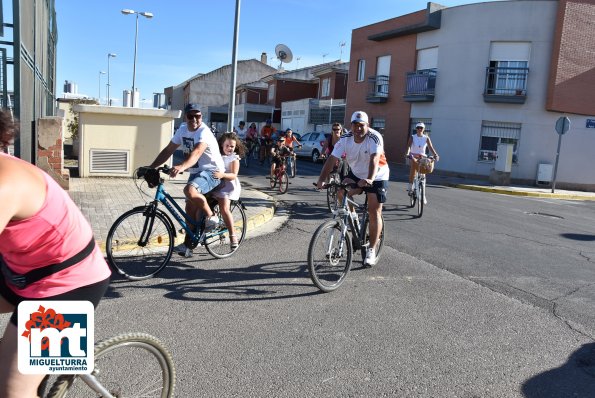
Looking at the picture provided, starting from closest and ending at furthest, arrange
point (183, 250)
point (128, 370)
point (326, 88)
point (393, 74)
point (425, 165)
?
1. point (128, 370)
2. point (183, 250)
3. point (425, 165)
4. point (393, 74)
5. point (326, 88)

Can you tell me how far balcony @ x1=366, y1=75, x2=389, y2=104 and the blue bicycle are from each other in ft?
79.6

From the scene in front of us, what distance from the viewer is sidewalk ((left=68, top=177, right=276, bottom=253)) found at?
305 inches

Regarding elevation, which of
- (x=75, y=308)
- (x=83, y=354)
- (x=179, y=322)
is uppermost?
(x=75, y=308)

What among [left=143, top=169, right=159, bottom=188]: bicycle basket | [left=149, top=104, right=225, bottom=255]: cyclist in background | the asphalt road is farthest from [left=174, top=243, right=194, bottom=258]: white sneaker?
[left=143, top=169, right=159, bottom=188]: bicycle basket

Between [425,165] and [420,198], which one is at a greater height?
[425,165]

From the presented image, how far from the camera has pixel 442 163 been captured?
25047 mm

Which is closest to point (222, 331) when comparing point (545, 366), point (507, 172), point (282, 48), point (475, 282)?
point (545, 366)

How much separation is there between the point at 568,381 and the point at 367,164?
3.22 metres

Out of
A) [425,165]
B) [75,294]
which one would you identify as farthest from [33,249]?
[425,165]

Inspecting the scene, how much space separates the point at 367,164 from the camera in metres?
6.16

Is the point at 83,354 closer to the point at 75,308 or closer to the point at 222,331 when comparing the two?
the point at 75,308

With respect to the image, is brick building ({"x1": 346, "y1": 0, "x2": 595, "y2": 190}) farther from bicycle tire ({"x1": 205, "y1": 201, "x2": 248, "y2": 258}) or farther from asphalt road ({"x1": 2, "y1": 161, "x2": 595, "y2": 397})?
bicycle tire ({"x1": 205, "y1": 201, "x2": 248, "y2": 258})

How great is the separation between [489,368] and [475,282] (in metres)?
2.30

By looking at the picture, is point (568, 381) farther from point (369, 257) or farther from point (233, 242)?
point (233, 242)
